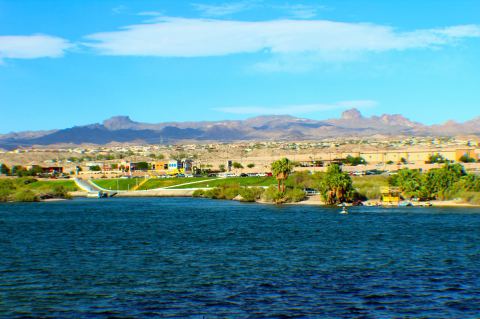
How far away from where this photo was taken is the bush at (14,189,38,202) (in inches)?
5605

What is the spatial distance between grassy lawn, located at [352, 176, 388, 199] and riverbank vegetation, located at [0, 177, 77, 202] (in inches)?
2577

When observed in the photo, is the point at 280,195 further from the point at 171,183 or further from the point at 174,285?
the point at 174,285

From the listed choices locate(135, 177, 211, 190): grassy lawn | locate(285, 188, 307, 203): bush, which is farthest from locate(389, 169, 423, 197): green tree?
locate(135, 177, 211, 190): grassy lawn

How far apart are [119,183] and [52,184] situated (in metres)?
16.5

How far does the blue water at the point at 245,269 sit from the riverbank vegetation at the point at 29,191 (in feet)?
208

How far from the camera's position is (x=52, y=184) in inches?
6698

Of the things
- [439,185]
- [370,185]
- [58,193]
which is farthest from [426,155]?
[58,193]

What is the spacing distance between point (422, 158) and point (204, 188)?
7121 centimetres

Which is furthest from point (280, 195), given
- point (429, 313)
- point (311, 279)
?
point (429, 313)

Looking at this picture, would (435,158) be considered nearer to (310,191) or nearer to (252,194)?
(310,191)

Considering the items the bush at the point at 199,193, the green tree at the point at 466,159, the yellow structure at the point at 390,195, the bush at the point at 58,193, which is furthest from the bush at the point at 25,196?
the green tree at the point at 466,159

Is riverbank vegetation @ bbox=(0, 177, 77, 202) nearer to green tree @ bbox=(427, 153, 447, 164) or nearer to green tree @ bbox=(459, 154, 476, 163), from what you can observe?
green tree @ bbox=(427, 153, 447, 164)

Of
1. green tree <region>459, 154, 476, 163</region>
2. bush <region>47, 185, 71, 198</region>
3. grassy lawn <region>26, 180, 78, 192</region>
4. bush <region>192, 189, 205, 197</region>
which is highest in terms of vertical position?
green tree <region>459, 154, 476, 163</region>

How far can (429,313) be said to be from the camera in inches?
1303
